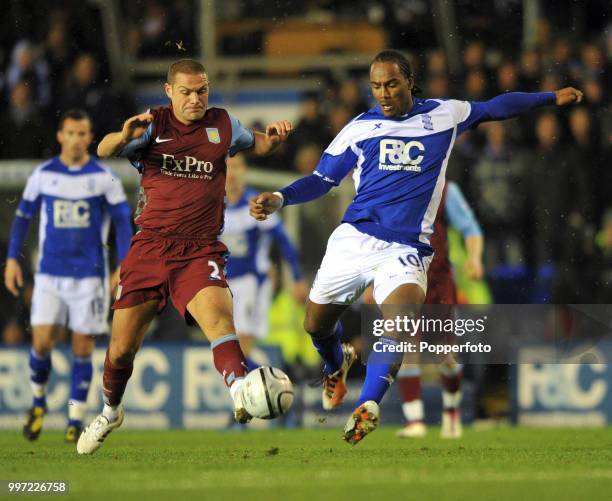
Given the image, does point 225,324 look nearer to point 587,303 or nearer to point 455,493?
point 455,493

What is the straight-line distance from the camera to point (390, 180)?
860cm

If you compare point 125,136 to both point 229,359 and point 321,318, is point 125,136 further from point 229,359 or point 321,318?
point 321,318

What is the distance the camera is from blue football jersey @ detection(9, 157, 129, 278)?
35.9 ft

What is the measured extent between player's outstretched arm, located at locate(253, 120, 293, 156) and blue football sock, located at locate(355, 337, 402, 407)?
1.33m

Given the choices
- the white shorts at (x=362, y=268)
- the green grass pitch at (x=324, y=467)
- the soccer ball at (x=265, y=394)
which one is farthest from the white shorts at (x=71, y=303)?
the soccer ball at (x=265, y=394)

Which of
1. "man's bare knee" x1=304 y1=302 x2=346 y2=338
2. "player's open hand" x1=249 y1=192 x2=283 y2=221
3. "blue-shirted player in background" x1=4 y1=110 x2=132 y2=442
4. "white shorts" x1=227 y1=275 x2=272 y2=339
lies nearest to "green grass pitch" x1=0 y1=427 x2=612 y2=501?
"blue-shirted player in background" x1=4 y1=110 x2=132 y2=442

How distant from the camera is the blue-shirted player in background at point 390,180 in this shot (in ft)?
27.8

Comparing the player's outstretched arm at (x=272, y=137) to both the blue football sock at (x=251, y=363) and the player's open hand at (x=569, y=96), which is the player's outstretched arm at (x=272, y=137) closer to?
the player's open hand at (x=569, y=96)

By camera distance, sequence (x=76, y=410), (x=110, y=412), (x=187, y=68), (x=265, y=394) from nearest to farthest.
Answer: (x=265, y=394) < (x=187, y=68) < (x=110, y=412) < (x=76, y=410)

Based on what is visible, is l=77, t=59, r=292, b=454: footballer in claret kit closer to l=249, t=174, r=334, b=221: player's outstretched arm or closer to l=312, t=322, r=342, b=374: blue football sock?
l=249, t=174, r=334, b=221: player's outstretched arm

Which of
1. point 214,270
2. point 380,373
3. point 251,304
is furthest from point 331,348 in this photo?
point 251,304

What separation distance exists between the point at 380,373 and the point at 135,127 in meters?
2.01

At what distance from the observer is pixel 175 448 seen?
31.6 ft

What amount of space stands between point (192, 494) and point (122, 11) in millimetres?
12694
